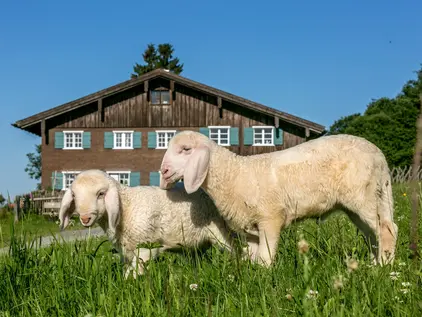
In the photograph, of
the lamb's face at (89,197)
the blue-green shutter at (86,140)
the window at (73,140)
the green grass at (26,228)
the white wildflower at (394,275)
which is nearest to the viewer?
the white wildflower at (394,275)

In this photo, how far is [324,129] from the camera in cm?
3216

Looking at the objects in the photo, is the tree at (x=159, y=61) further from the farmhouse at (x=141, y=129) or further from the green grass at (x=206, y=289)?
the green grass at (x=206, y=289)

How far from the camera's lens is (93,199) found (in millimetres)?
4480

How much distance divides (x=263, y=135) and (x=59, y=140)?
482 inches

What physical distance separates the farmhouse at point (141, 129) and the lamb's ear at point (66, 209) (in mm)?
28190

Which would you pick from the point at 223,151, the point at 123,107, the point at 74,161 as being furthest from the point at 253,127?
the point at 223,151

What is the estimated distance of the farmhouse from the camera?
33094 mm

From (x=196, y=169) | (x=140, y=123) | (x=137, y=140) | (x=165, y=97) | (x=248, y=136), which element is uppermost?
(x=165, y=97)

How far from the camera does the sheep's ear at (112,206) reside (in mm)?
4496

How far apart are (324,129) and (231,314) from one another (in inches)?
1193

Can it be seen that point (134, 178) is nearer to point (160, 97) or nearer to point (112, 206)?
point (160, 97)

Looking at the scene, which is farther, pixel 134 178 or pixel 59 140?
pixel 59 140

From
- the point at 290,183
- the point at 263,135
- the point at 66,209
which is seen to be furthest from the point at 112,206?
the point at 263,135

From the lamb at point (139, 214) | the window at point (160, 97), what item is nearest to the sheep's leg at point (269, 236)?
the lamb at point (139, 214)
